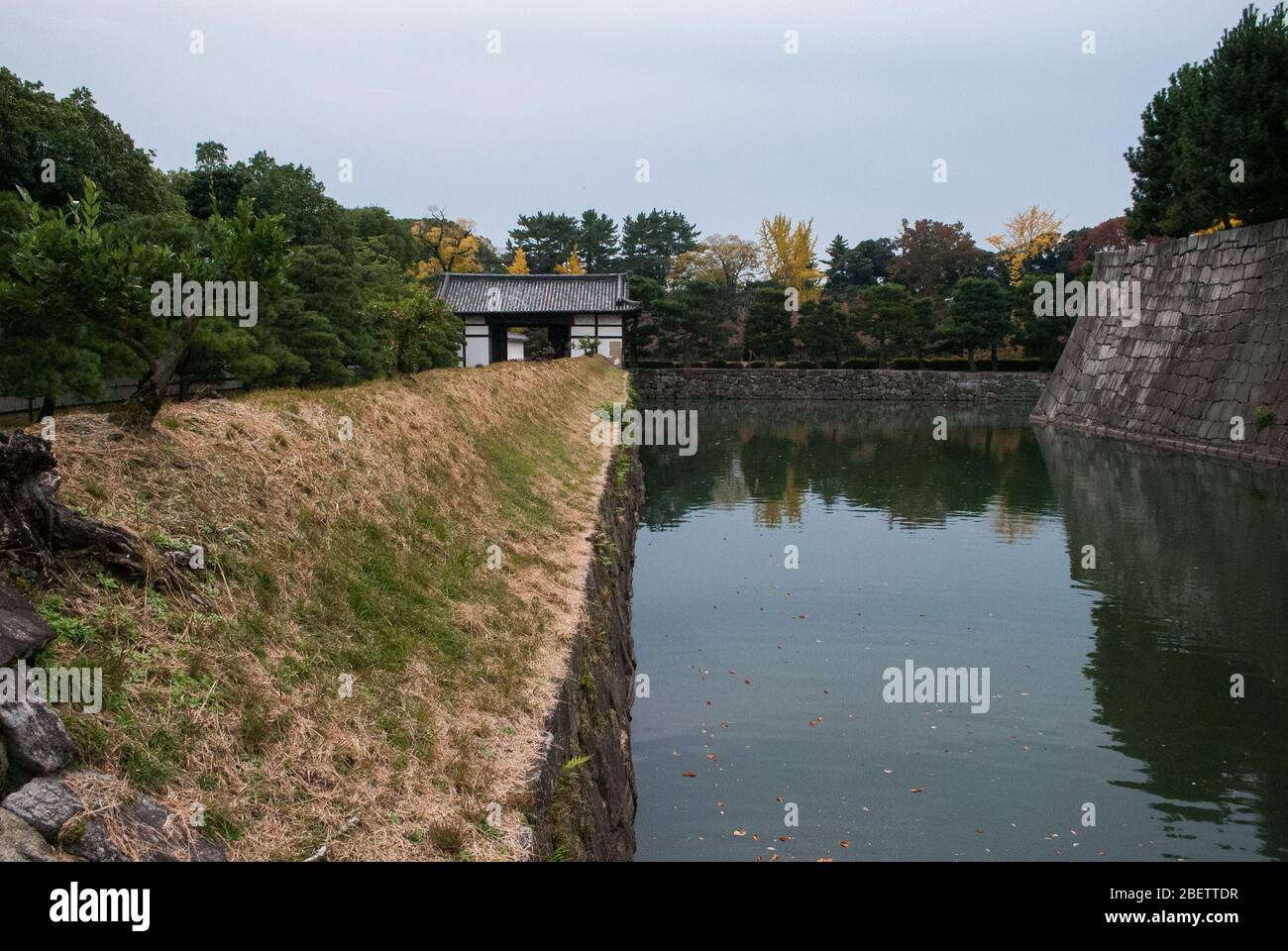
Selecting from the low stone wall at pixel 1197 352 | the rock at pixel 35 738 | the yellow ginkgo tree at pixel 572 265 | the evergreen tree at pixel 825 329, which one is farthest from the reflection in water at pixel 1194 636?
the yellow ginkgo tree at pixel 572 265

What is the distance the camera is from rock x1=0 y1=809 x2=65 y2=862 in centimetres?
281

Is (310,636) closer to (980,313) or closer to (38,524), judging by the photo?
(38,524)

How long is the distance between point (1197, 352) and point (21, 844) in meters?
31.1

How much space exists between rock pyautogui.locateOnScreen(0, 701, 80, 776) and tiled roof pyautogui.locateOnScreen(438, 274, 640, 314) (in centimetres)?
3930

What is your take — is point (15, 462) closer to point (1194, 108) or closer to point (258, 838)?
point (258, 838)

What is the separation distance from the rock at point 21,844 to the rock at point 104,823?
0.11 feet

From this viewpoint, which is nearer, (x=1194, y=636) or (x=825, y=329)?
(x=1194, y=636)

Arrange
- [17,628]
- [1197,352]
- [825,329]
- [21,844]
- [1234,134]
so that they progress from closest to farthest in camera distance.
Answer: [21,844]
[17,628]
[1234,134]
[1197,352]
[825,329]

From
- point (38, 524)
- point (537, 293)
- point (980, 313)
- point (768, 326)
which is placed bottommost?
point (38, 524)

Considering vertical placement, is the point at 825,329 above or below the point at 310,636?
above

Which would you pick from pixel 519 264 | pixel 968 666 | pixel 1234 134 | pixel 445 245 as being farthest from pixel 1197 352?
pixel 519 264

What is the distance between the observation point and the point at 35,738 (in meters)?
3.18

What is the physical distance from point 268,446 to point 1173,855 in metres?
6.21

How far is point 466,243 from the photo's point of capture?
60000mm
